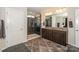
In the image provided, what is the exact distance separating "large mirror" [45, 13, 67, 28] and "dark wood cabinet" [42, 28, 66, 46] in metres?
0.13

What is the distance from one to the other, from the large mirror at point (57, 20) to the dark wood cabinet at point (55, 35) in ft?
0.42

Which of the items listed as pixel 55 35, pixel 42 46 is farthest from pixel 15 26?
pixel 55 35

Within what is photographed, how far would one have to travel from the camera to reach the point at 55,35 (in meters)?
1.99

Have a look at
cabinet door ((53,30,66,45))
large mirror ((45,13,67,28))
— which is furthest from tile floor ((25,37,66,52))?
large mirror ((45,13,67,28))

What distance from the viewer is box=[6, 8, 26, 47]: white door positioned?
5.69 feet

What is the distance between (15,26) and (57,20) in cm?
84

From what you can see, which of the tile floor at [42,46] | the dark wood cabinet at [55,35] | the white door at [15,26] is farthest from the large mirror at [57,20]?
the white door at [15,26]

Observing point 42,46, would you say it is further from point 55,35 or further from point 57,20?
point 57,20

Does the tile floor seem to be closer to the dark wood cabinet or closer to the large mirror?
the dark wood cabinet

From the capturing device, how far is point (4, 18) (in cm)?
172

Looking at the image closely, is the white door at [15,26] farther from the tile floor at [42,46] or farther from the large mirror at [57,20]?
the large mirror at [57,20]
